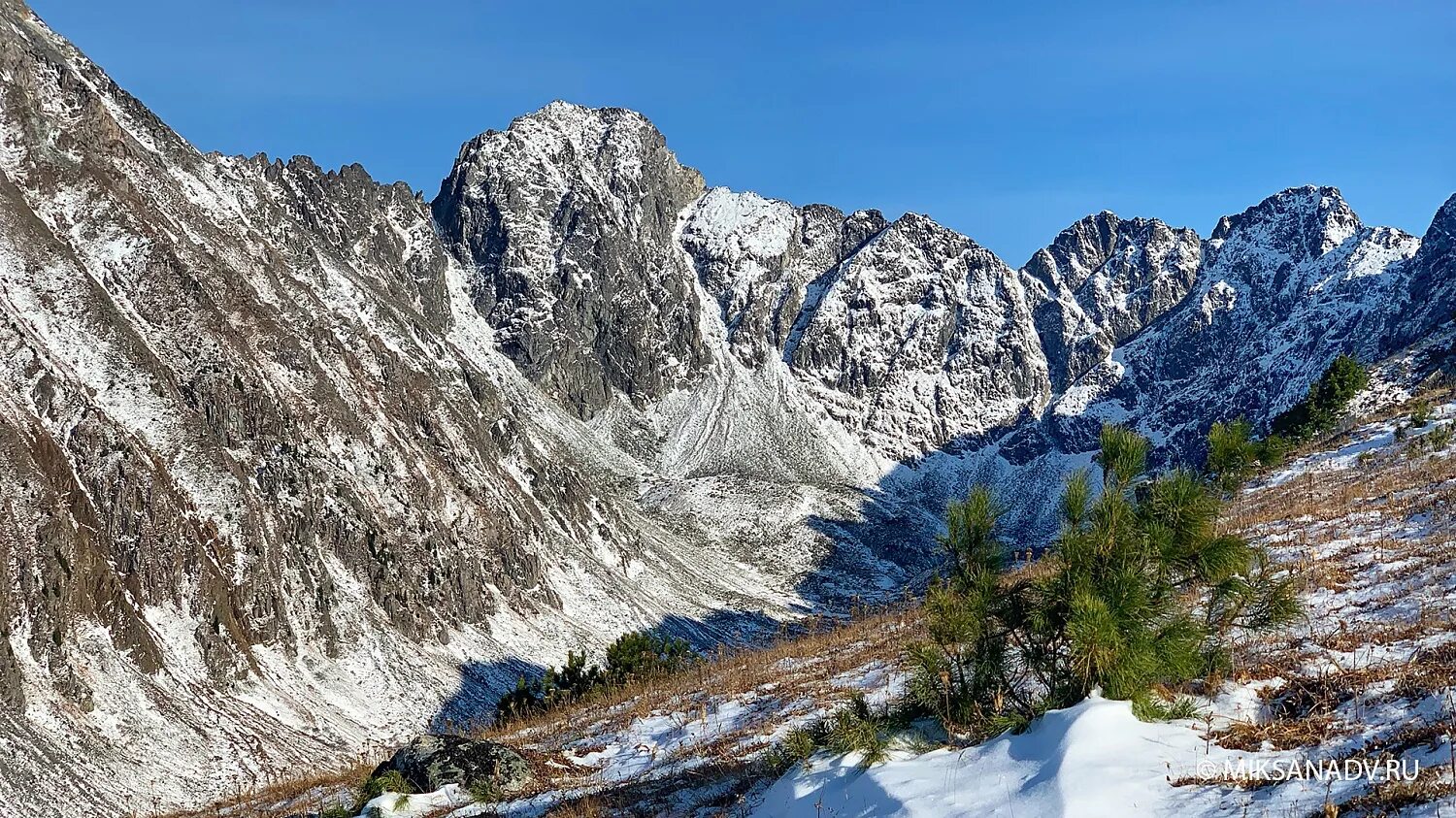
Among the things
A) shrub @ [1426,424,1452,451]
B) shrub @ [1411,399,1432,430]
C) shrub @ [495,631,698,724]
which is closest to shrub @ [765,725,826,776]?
shrub @ [1426,424,1452,451]

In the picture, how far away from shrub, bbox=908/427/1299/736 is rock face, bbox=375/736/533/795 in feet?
21.1

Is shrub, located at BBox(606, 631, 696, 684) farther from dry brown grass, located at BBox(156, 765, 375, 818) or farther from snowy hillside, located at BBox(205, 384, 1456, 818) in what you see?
snowy hillside, located at BBox(205, 384, 1456, 818)

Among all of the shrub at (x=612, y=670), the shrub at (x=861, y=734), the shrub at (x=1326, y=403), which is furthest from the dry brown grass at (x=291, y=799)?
the shrub at (x=1326, y=403)

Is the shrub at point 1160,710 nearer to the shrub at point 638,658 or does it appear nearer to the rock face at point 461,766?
the rock face at point 461,766

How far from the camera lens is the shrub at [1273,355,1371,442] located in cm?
3825

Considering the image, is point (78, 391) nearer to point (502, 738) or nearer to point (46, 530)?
point (46, 530)

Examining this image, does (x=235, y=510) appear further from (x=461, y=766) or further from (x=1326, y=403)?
(x=1326, y=403)

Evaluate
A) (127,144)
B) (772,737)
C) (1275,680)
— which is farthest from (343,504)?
(1275,680)

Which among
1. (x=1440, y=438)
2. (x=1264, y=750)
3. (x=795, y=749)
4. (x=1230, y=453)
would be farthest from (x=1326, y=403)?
(x=795, y=749)

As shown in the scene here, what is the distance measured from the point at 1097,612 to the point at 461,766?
9386 millimetres

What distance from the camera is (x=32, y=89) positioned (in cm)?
8931

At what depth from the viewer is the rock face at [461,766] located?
542 inches

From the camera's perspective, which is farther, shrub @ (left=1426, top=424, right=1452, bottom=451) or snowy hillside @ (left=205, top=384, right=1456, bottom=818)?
shrub @ (left=1426, top=424, right=1452, bottom=451)

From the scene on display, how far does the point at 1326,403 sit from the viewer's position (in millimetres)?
39469
